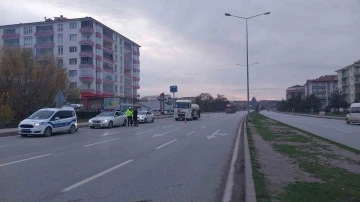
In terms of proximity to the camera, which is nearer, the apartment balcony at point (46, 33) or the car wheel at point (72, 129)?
the car wheel at point (72, 129)

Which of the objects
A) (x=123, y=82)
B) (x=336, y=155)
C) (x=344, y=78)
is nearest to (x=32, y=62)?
(x=336, y=155)

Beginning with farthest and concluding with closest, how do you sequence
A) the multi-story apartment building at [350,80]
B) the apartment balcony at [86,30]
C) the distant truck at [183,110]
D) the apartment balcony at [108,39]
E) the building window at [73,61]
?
the multi-story apartment building at [350,80]
the apartment balcony at [108,39]
the building window at [73,61]
the apartment balcony at [86,30]
the distant truck at [183,110]

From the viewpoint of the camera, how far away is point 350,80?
4242 inches

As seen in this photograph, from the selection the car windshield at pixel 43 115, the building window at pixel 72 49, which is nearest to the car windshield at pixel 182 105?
the car windshield at pixel 43 115

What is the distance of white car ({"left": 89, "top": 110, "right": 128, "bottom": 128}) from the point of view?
31922 mm

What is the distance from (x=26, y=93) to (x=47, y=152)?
2477 cm

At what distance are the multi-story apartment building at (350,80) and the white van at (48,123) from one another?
84436mm

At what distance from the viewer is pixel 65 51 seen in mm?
76562

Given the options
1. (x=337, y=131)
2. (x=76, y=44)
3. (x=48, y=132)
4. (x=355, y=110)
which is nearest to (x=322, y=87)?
(x=76, y=44)

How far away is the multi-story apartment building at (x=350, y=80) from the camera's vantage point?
10250 centimetres

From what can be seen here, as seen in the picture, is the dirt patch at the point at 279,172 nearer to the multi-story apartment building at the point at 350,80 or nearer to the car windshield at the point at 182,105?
the car windshield at the point at 182,105

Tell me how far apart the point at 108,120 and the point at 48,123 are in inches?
356

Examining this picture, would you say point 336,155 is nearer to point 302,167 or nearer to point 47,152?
point 302,167

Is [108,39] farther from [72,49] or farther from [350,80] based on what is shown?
[350,80]
